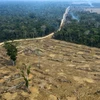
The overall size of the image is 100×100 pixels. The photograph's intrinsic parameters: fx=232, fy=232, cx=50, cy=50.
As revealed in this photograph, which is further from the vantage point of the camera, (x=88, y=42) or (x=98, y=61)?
(x=88, y=42)

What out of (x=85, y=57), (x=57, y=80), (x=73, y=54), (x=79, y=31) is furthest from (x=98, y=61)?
(x=79, y=31)

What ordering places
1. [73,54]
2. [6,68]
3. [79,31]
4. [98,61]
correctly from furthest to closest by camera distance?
[79,31]
[73,54]
[98,61]
[6,68]

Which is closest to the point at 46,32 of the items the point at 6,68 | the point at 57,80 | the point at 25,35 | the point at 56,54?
the point at 25,35

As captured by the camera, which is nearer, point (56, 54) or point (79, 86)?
point (79, 86)

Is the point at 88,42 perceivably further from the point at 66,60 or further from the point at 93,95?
the point at 93,95

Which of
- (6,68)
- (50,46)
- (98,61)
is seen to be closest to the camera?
(6,68)

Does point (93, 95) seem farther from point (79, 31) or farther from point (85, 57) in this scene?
point (79, 31)
